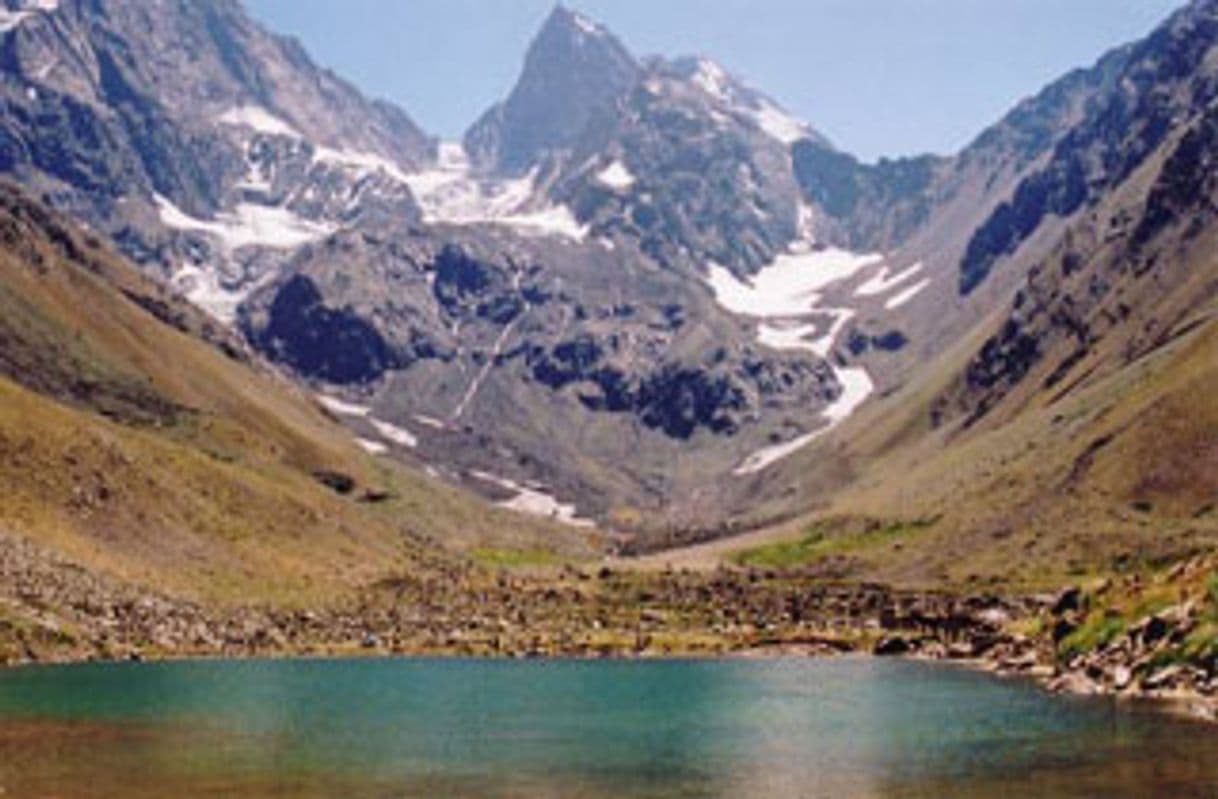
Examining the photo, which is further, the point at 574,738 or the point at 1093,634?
the point at 1093,634

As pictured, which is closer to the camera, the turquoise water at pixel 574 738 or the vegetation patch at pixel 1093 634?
the turquoise water at pixel 574 738

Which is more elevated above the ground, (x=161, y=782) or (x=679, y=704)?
(x=679, y=704)

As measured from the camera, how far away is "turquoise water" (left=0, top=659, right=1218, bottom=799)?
7250cm

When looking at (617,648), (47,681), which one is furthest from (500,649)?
(47,681)

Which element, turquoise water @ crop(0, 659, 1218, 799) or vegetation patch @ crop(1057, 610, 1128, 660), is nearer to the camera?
turquoise water @ crop(0, 659, 1218, 799)

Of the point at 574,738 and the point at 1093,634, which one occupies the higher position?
the point at 1093,634

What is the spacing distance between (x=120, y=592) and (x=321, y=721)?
95222 mm

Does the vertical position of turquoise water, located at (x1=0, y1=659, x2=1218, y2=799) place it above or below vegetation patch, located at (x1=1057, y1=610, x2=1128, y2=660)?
below

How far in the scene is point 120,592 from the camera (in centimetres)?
18975

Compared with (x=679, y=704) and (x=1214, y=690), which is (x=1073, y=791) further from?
(x=679, y=704)

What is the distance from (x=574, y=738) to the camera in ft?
311

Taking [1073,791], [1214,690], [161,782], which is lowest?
[161,782]

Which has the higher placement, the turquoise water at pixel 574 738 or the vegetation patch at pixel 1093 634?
the vegetation patch at pixel 1093 634

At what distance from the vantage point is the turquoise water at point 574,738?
72.5 metres
